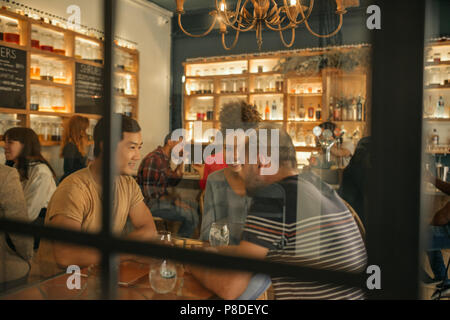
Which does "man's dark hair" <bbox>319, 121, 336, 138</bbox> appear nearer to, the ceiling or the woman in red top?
the woman in red top

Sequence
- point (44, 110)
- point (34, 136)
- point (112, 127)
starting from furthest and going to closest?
point (44, 110)
point (34, 136)
point (112, 127)

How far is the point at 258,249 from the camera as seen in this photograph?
104 cm

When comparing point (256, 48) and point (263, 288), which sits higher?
point (256, 48)

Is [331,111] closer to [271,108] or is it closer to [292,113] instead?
[292,113]

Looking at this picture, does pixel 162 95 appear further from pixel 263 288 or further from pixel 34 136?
pixel 263 288

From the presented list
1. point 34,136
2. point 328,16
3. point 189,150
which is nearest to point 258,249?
point 34,136

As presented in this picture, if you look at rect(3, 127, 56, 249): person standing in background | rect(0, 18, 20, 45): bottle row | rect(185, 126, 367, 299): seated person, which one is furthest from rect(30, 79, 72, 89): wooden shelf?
rect(185, 126, 367, 299): seated person

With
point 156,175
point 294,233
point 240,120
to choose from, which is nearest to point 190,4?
point 156,175

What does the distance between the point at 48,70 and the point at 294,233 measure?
12.3 ft

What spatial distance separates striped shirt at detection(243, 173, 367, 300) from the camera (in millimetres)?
1061

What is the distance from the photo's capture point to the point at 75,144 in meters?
3.17

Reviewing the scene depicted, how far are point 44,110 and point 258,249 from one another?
3.62m

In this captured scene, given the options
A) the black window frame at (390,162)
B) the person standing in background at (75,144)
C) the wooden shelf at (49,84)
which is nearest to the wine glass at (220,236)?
the black window frame at (390,162)

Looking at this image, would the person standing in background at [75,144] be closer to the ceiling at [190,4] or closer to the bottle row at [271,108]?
the bottle row at [271,108]
